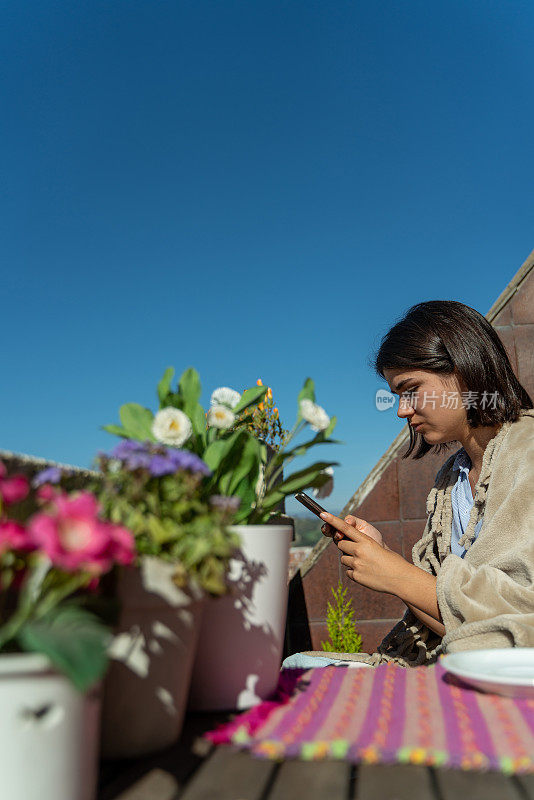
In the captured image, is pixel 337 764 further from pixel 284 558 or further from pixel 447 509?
pixel 447 509

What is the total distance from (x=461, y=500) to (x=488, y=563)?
0.70 metres

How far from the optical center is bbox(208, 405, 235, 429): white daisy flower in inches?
39.6

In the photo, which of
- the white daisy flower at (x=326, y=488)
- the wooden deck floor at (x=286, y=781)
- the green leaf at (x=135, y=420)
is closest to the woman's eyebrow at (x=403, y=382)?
the white daisy flower at (x=326, y=488)

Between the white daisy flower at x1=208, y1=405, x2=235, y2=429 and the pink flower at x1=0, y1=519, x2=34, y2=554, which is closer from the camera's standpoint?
the pink flower at x1=0, y1=519, x2=34, y2=554

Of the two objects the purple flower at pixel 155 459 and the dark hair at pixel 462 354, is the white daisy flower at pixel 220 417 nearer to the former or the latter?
the purple flower at pixel 155 459

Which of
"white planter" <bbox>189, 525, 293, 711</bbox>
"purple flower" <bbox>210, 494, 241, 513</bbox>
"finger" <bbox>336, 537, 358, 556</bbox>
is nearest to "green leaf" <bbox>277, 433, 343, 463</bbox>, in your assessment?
"white planter" <bbox>189, 525, 293, 711</bbox>

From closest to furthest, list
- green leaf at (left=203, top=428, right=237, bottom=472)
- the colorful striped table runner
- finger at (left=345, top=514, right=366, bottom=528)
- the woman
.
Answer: the colorful striped table runner, green leaf at (left=203, top=428, right=237, bottom=472), the woman, finger at (left=345, top=514, right=366, bottom=528)

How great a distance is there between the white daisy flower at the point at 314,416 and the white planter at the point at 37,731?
531mm

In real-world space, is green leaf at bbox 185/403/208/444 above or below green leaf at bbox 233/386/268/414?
below

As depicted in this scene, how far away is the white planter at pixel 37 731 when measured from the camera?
55 cm

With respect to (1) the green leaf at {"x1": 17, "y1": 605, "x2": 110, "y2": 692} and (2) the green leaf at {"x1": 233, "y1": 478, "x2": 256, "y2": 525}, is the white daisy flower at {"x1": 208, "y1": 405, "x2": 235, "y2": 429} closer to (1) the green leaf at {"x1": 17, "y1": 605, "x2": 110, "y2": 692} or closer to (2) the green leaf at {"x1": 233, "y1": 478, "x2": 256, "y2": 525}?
(2) the green leaf at {"x1": 233, "y1": 478, "x2": 256, "y2": 525}

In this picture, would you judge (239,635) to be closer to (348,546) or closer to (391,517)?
(348,546)

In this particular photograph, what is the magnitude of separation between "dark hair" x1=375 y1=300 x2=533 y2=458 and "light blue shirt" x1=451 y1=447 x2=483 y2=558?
0.84ft

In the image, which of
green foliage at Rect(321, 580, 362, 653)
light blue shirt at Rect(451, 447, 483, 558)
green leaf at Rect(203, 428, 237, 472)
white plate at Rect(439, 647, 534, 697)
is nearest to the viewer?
white plate at Rect(439, 647, 534, 697)
